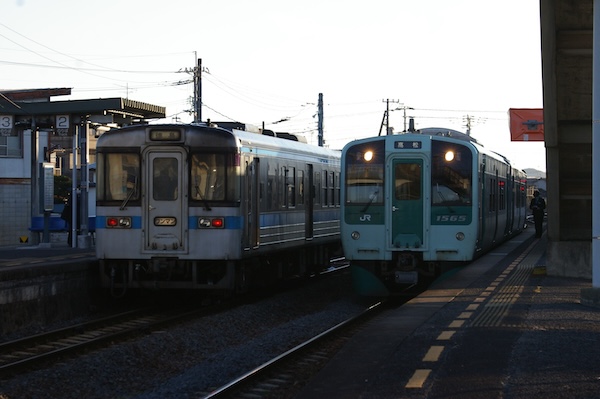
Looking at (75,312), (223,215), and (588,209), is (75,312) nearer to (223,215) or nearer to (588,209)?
(223,215)

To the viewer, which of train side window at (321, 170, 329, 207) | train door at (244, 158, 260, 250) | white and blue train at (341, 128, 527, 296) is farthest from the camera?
Result: train side window at (321, 170, 329, 207)

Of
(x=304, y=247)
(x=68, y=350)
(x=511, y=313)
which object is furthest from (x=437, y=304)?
(x=304, y=247)

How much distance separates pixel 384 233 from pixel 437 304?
3.13 meters

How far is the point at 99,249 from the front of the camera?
15539 mm

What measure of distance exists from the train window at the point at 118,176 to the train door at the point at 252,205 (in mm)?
1786

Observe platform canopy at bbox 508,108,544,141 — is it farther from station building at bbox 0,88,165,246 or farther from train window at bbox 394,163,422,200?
train window at bbox 394,163,422,200

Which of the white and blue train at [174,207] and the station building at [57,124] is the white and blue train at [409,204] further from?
the station building at [57,124]

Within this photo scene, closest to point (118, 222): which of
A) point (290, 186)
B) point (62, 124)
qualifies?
point (290, 186)

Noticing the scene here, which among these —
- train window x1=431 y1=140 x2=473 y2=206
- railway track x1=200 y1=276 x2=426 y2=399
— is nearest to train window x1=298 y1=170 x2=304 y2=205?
train window x1=431 y1=140 x2=473 y2=206

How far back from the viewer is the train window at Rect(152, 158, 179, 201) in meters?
15.3

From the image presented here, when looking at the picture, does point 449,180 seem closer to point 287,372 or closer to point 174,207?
point 174,207

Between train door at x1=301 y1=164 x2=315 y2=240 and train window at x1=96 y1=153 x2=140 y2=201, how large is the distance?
17.1 feet

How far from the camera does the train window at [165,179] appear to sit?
50.3 ft

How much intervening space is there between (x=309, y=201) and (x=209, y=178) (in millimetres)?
5366
